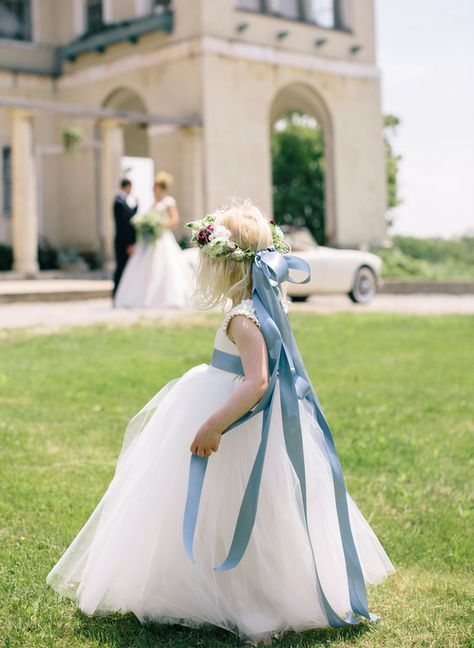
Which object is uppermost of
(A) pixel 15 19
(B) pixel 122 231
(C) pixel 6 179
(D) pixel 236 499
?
(A) pixel 15 19

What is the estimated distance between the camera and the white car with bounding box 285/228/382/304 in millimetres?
17438

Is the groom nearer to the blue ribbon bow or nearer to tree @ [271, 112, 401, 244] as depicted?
the blue ribbon bow

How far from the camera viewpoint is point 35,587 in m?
3.66

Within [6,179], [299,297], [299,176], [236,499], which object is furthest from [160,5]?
[236,499]

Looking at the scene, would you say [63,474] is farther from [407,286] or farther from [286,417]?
[407,286]

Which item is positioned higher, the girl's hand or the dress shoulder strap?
the dress shoulder strap

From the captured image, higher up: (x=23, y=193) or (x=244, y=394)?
(x=23, y=193)

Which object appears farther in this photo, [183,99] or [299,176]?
[299,176]

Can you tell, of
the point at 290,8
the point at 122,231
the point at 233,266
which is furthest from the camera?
the point at 290,8

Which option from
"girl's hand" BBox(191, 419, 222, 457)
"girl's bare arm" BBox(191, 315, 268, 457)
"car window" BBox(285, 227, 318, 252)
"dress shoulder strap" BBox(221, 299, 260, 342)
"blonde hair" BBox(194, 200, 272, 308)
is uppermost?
"car window" BBox(285, 227, 318, 252)

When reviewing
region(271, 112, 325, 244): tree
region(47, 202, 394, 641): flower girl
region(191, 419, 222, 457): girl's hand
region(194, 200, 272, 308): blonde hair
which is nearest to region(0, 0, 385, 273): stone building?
region(271, 112, 325, 244): tree

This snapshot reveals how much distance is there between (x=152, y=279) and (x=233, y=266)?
12674mm

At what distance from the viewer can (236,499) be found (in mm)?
3344

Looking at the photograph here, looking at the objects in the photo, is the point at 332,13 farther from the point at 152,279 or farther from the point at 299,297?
the point at 152,279
